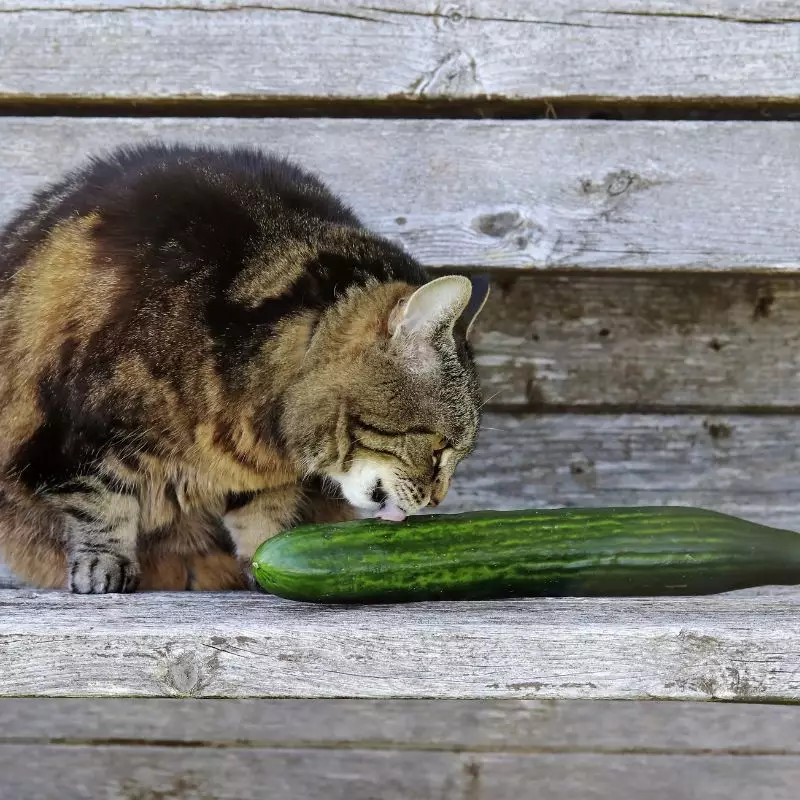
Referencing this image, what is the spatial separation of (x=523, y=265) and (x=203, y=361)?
0.75m

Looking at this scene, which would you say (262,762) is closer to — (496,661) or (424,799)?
(424,799)

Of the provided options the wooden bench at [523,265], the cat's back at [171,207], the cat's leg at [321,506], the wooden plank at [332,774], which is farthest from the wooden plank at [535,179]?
the wooden plank at [332,774]

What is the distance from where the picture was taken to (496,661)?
3.40 feet

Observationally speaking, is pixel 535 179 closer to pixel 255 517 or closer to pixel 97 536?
pixel 255 517

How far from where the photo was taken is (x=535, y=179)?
1864mm

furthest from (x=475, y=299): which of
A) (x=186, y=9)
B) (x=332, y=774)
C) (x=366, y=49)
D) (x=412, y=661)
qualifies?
(x=332, y=774)

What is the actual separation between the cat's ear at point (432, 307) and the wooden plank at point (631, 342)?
25.6 inches

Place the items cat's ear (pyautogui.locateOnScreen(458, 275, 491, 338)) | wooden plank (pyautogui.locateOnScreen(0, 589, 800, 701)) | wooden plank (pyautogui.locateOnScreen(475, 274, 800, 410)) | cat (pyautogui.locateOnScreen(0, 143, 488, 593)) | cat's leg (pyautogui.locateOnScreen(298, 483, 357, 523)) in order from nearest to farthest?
wooden plank (pyautogui.locateOnScreen(0, 589, 800, 701)) < cat (pyautogui.locateOnScreen(0, 143, 488, 593)) < cat's ear (pyautogui.locateOnScreen(458, 275, 491, 338)) < cat's leg (pyautogui.locateOnScreen(298, 483, 357, 523)) < wooden plank (pyautogui.locateOnScreen(475, 274, 800, 410))

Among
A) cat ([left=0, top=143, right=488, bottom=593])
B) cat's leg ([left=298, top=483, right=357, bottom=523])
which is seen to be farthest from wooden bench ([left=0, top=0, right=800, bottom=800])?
cat's leg ([left=298, top=483, right=357, bottom=523])

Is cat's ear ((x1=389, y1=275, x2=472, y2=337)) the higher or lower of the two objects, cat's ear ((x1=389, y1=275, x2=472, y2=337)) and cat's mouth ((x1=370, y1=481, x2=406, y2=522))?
the higher

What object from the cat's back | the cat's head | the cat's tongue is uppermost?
the cat's back

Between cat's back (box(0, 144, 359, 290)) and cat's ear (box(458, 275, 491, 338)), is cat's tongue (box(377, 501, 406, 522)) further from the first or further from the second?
cat's back (box(0, 144, 359, 290))

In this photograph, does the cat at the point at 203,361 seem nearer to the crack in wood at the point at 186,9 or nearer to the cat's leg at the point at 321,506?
the cat's leg at the point at 321,506

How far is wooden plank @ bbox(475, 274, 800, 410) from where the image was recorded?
207 cm
